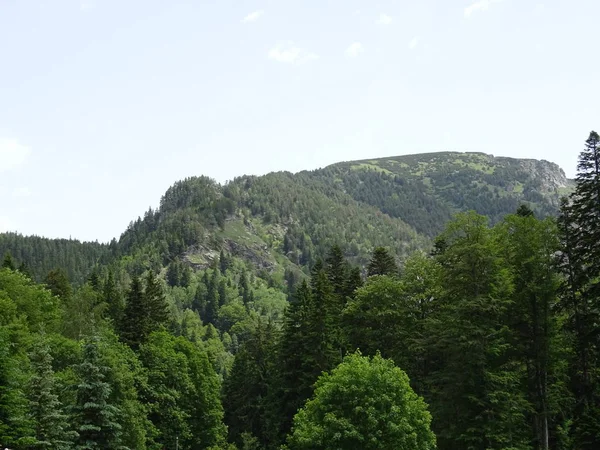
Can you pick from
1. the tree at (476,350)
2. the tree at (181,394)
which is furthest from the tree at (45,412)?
the tree at (476,350)

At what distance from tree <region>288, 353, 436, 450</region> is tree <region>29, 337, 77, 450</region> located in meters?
13.2

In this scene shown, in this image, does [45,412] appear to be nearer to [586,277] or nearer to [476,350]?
[476,350]

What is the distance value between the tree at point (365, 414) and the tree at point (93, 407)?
11.0 m

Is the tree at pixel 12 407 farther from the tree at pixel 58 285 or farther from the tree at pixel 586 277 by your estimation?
the tree at pixel 58 285

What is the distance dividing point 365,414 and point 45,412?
58.8 feet

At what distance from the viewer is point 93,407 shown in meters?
36.9

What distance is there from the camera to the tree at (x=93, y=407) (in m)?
36.6

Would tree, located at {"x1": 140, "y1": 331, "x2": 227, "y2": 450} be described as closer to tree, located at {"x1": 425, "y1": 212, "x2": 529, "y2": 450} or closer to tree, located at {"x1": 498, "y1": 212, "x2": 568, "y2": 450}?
tree, located at {"x1": 425, "y1": 212, "x2": 529, "y2": 450}

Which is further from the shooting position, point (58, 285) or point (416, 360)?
point (58, 285)

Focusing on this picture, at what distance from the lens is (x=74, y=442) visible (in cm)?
3572

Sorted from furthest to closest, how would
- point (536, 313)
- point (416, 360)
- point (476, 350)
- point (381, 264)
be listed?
point (381, 264) < point (416, 360) < point (536, 313) < point (476, 350)

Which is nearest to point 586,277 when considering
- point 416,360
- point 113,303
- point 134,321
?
point 416,360

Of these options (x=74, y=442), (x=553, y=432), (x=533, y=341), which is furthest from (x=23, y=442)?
(x=553, y=432)

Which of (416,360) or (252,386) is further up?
(416,360)
